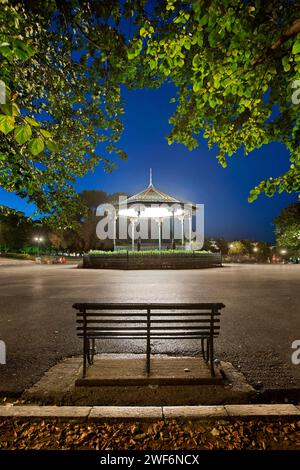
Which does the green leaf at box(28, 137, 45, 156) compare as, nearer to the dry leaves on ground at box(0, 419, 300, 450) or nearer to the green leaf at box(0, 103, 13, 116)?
the green leaf at box(0, 103, 13, 116)

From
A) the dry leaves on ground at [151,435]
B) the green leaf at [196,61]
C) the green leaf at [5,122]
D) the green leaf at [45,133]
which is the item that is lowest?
the dry leaves on ground at [151,435]

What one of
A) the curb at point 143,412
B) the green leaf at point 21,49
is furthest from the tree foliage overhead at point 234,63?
the curb at point 143,412

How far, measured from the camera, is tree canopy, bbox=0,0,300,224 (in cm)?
396

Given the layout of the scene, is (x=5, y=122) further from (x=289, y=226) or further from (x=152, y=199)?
(x=289, y=226)

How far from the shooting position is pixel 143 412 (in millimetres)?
3197

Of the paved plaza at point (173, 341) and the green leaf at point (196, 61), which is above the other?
the green leaf at point (196, 61)

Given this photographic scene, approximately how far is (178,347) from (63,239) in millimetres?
55571

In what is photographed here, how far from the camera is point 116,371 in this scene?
413cm

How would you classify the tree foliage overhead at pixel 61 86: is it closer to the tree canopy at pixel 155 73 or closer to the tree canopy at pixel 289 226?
the tree canopy at pixel 155 73

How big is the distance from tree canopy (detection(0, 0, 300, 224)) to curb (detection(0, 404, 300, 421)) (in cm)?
286

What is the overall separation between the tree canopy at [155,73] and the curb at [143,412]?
2.86m

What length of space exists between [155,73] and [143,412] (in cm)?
599

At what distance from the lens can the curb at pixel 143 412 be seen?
10.2 ft

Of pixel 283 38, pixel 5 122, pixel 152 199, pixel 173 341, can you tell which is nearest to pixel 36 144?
pixel 5 122
